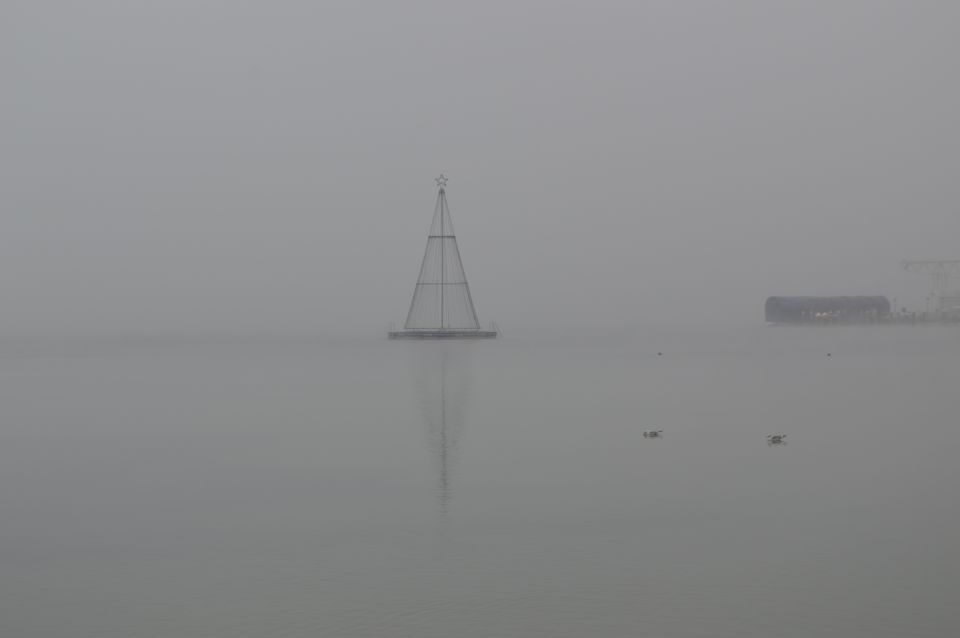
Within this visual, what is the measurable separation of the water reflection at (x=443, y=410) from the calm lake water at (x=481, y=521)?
0.16 metres

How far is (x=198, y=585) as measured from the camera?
36.3 ft

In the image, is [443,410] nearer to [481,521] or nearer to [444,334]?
[481,521]

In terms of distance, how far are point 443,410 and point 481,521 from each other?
51.9ft

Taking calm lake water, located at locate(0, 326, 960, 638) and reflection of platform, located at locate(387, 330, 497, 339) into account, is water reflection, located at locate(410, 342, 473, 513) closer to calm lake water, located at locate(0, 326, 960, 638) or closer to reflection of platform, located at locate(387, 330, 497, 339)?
calm lake water, located at locate(0, 326, 960, 638)

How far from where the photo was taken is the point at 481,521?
45.8ft

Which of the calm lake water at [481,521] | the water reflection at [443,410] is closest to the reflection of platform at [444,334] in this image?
the water reflection at [443,410]

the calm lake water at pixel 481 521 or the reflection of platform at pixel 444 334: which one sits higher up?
the reflection of platform at pixel 444 334

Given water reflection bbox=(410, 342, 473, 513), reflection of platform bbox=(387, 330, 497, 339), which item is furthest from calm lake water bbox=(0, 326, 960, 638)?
reflection of platform bbox=(387, 330, 497, 339)

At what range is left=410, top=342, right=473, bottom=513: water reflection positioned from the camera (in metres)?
18.0

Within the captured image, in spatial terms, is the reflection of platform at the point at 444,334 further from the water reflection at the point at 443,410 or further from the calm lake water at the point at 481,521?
the calm lake water at the point at 481,521

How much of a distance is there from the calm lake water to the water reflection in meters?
0.16

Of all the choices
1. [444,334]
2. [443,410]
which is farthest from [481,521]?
[444,334]

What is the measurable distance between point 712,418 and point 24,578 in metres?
19.3

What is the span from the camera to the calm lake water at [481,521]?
397 inches
